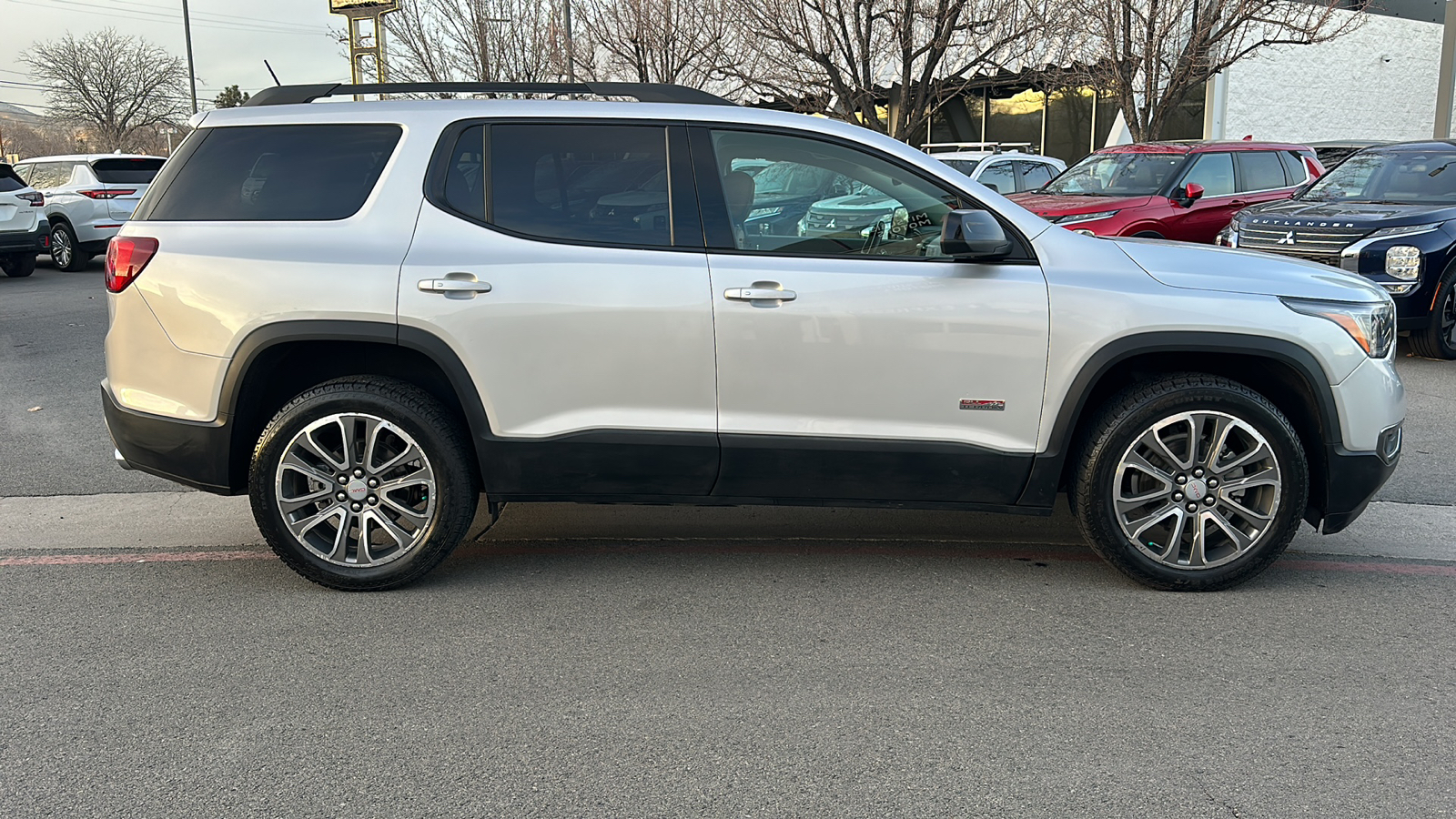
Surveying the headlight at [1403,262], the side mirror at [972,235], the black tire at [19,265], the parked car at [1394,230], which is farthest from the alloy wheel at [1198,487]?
the black tire at [19,265]

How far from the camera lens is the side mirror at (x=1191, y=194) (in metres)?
11.7

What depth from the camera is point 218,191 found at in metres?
4.33

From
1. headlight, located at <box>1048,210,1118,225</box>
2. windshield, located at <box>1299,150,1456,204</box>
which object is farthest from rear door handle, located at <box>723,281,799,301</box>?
headlight, located at <box>1048,210,1118,225</box>

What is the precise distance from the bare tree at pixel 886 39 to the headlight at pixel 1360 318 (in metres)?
15.2

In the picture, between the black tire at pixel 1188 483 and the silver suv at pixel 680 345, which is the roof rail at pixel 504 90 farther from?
the black tire at pixel 1188 483

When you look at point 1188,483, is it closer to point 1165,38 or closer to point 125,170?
point 1165,38

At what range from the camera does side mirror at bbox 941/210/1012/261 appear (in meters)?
3.99

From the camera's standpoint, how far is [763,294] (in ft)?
13.4

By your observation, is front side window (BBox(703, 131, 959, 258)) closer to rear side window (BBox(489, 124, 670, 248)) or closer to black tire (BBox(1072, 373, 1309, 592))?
rear side window (BBox(489, 124, 670, 248))

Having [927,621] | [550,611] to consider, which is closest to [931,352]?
[927,621]

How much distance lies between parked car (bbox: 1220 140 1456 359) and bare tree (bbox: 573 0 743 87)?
12.8 meters

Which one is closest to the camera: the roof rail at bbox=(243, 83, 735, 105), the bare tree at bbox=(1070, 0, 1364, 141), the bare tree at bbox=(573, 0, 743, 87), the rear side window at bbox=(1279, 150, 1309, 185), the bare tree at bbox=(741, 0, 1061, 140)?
the roof rail at bbox=(243, 83, 735, 105)

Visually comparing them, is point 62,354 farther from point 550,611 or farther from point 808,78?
point 808,78

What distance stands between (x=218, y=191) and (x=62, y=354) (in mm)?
6645
